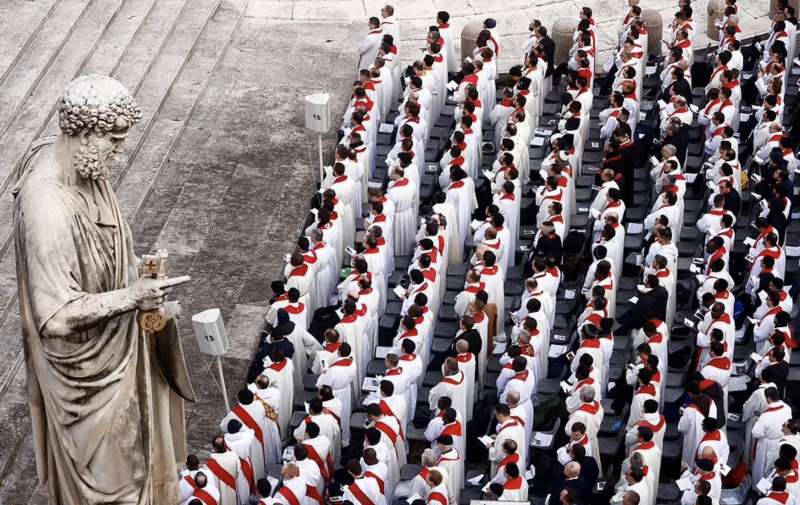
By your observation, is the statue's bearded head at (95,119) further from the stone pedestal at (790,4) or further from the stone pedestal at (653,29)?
the stone pedestal at (790,4)

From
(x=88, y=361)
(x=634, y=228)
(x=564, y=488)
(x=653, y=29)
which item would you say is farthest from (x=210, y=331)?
(x=653, y=29)

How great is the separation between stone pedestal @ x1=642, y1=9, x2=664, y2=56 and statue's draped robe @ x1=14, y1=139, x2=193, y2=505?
20274mm

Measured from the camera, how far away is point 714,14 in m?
28.3

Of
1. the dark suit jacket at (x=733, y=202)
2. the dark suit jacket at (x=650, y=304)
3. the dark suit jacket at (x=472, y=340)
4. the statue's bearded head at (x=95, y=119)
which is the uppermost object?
the statue's bearded head at (x=95, y=119)

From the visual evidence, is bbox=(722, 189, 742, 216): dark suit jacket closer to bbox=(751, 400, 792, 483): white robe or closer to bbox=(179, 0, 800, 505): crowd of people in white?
bbox=(179, 0, 800, 505): crowd of people in white

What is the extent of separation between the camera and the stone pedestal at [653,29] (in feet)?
92.4

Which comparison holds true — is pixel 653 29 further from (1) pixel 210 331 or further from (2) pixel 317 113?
(1) pixel 210 331

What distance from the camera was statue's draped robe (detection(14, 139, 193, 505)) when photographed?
8.37 metres

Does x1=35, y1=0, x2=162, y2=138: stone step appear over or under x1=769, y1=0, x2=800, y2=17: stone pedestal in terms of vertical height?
under

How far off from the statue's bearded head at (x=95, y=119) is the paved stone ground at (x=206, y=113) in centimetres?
946

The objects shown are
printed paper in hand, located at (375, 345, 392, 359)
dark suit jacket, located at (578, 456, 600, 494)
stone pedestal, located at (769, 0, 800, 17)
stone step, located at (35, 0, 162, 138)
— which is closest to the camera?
dark suit jacket, located at (578, 456, 600, 494)

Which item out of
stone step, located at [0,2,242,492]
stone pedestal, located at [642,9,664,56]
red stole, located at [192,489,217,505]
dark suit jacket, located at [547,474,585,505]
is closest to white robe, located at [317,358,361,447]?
red stole, located at [192,489,217,505]

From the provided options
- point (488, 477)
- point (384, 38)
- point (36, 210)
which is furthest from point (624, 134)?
point (36, 210)

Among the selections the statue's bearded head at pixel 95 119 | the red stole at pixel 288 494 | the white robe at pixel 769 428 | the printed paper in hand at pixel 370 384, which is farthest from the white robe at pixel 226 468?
the statue's bearded head at pixel 95 119
